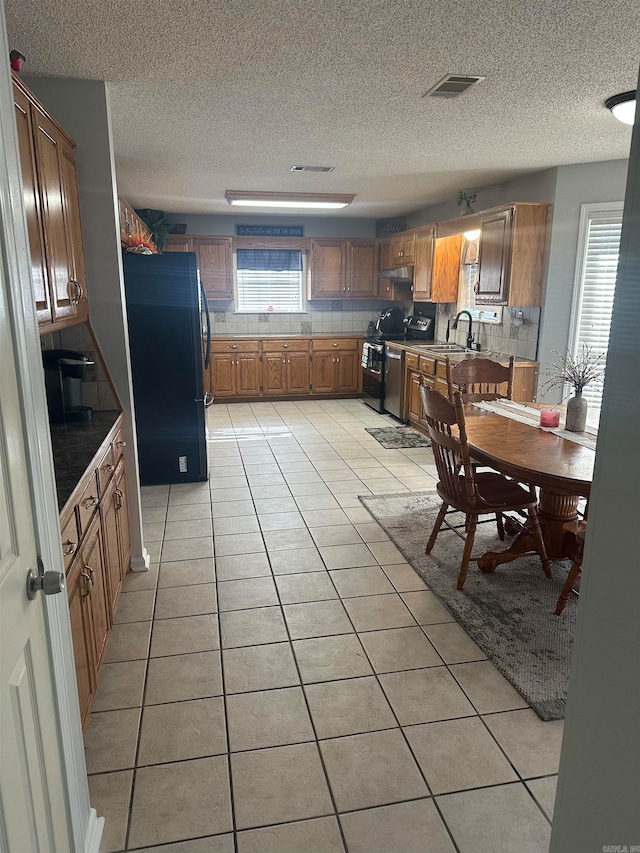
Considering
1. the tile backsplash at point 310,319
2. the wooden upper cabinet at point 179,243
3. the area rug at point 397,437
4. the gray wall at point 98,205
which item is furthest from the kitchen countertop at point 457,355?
the wooden upper cabinet at point 179,243

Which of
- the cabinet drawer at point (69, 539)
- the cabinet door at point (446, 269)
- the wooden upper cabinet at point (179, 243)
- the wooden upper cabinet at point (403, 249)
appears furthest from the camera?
A: the wooden upper cabinet at point (179, 243)

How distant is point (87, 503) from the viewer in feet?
7.12

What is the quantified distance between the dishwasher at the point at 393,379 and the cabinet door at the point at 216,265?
2.47 m

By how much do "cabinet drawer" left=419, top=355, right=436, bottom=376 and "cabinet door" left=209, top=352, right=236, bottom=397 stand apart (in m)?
2.86

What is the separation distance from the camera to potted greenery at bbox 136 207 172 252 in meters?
7.14

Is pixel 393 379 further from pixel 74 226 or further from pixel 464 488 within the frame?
pixel 74 226

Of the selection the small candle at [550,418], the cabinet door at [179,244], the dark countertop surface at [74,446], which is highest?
the cabinet door at [179,244]

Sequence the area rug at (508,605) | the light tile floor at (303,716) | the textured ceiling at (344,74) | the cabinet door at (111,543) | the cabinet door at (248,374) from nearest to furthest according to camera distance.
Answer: the light tile floor at (303,716)
the textured ceiling at (344,74)
the area rug at (508,605)
the cabinet door at (111,543)
the cabinet door at (248,374)

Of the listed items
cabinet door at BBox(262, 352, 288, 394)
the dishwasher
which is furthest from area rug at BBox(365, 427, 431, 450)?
cabinet door at BBox(262, 352, 288, 394)

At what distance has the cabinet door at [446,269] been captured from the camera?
253 inches

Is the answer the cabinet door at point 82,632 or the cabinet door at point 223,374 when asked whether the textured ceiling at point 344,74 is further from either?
the cabinet door at point 223,374

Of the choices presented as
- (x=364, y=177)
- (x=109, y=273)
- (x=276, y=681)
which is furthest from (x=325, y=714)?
(x=364, y=177)

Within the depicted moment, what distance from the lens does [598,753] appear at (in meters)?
1.17

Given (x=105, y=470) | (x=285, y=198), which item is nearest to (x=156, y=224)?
(x=285, y=198)
